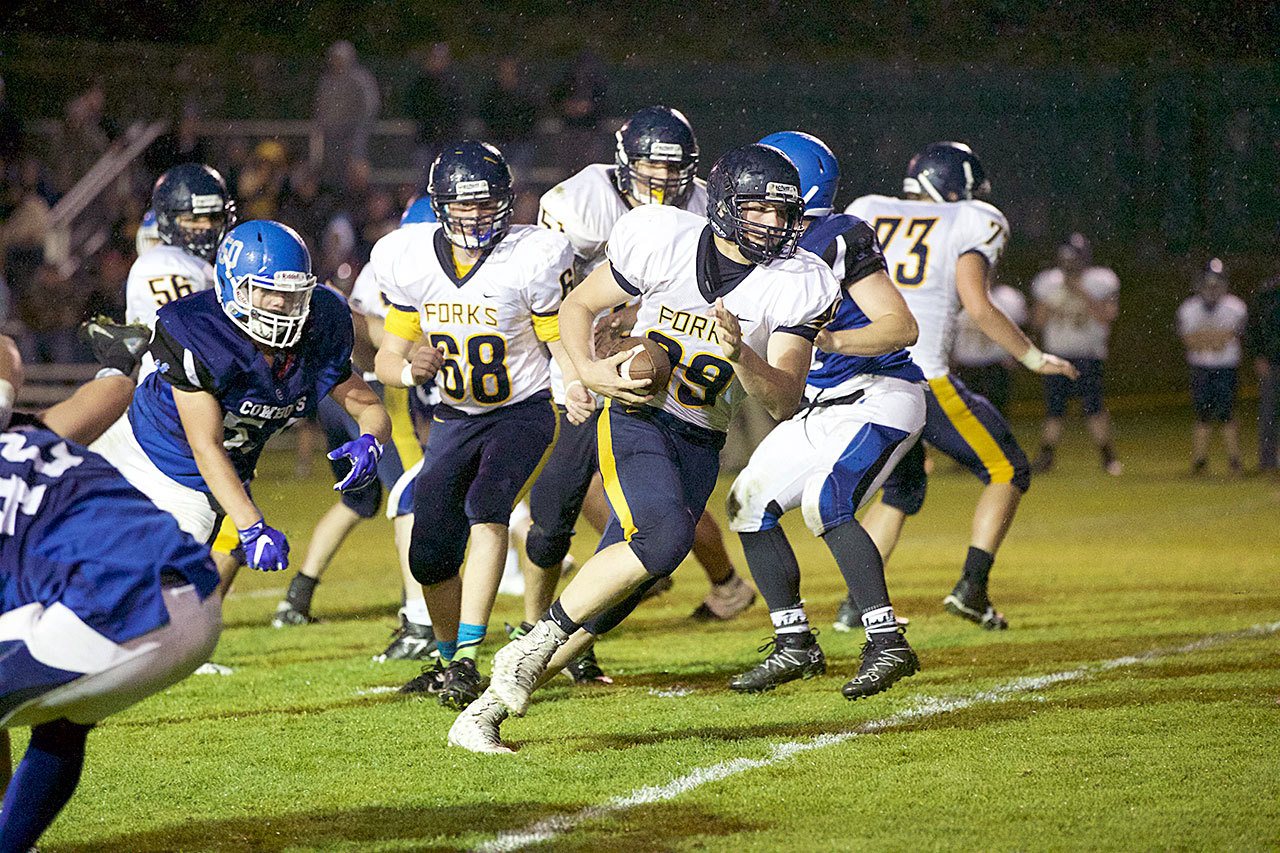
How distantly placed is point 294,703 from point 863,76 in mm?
14819

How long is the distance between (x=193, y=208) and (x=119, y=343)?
2.21ft

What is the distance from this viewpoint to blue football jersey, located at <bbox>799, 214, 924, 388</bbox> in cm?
475

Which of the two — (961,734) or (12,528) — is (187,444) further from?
(961,734)

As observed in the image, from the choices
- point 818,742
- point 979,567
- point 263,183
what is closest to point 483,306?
point 818,742

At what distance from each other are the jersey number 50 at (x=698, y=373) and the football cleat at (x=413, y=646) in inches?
73.0

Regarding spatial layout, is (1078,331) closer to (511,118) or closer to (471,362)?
(511,118)

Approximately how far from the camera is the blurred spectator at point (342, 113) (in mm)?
14812

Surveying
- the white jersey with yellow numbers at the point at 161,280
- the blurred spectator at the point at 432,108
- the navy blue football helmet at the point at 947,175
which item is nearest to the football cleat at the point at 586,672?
the white jersey with yellow numbers at the point at 161,280

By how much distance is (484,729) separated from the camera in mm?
4117

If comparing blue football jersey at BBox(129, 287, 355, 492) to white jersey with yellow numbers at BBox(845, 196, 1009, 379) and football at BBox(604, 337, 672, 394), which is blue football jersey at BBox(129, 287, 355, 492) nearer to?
football at BBox(604, 337, 672, 394)

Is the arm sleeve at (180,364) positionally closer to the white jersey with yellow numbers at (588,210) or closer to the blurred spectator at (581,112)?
the white jersey with yellow numbers at (588,210)

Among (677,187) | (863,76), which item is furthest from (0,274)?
(863,76)

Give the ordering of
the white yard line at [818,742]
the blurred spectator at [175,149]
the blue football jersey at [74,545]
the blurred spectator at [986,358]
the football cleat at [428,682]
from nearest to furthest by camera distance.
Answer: the blue football jersey at [74,545] → the white yard line at [818,742] → the football cleat at [428,682] → the blurred spectator at [986,358] → the blurred spectator at [175,149]

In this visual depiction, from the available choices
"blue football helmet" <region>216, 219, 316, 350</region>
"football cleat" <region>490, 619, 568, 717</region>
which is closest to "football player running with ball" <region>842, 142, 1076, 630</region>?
"football cleat" <region>490, 619, 568, 717</region>
